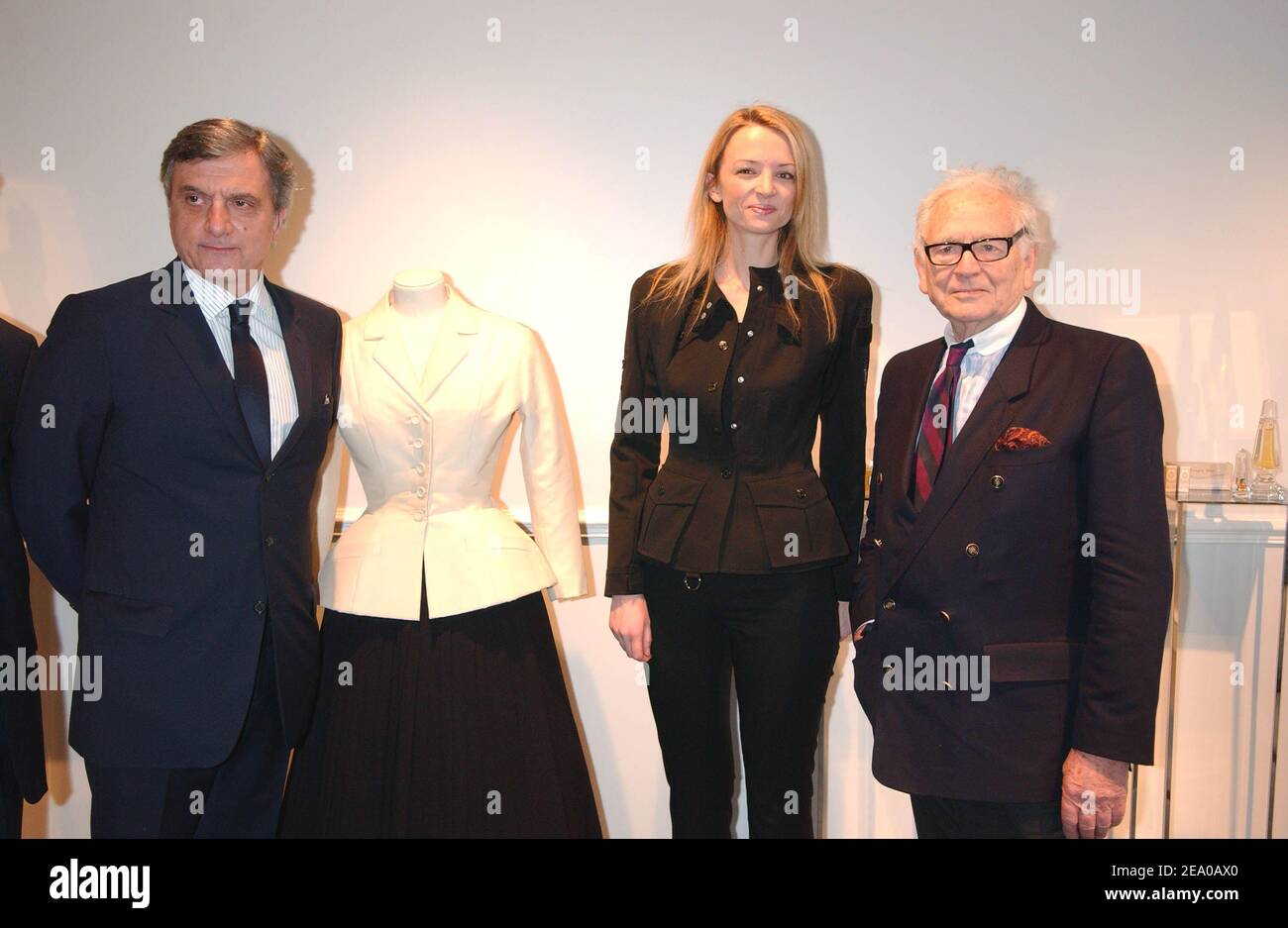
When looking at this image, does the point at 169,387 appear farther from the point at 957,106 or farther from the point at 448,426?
the point at 957,106

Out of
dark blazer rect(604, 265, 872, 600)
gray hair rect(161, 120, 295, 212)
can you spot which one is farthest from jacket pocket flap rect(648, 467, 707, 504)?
gray hair rect(161, 120, 295, 212)

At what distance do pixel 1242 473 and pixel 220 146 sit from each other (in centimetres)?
279

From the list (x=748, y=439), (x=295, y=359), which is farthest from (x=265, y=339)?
→ (x=748, y=439)

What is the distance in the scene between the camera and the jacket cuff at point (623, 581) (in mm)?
2016

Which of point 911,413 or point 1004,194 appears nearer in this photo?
point 1004,194

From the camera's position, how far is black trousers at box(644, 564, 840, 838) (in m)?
1.93

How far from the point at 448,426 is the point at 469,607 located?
1.23 ft

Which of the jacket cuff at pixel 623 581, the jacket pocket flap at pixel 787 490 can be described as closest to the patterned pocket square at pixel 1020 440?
the jacket pocket flap at pixel 787 490

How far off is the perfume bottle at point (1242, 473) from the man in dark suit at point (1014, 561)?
4.77 ft

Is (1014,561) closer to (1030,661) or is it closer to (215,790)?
(1030,661)

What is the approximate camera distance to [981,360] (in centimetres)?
166

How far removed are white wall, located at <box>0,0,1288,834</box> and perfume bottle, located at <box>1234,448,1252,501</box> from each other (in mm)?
111

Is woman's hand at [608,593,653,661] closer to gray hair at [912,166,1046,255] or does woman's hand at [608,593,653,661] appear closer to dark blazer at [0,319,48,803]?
gray hair at [912,166,1046,255]

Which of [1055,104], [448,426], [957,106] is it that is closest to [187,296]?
[448,426]
